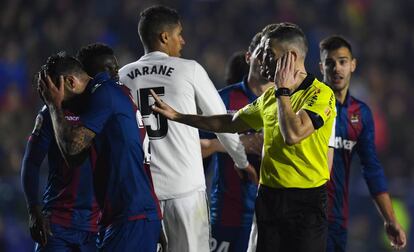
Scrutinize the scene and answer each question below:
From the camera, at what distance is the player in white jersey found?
6488 millimetres

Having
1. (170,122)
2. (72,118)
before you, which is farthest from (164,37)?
(72,118)

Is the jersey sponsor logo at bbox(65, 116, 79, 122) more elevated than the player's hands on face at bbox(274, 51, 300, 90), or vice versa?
the player's hands on face at bbox(274, 51, 300, 90)

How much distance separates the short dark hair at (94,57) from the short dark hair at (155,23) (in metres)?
0.29

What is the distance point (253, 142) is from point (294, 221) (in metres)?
1.51

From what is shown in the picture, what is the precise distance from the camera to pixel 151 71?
6.53 meters

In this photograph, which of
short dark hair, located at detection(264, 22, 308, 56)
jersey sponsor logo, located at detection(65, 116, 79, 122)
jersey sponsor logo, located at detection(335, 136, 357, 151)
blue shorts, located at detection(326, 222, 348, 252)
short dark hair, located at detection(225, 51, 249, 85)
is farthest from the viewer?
short dark hair, located at detection(225, 51, 249, 85)

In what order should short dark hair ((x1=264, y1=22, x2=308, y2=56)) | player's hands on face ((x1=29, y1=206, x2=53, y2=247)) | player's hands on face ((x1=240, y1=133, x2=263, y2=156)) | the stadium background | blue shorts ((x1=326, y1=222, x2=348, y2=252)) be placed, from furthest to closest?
1. the stadium background
2. blue shorts ((x1=326, y1=222, x2=348, y2=252))
3. player's hands on face ((x1=240, y1=133, x2=263, y2=156))
4. player's hands on face ((x1=29, y1=206, x2=53, y2=247))
5. short dark hair ((x1=264, y1=22, x2=308, y2=56))

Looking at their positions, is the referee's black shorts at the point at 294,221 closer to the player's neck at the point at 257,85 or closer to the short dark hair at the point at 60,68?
the short dark hair at the point at 60,68

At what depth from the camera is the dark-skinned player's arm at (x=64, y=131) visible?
5547 millimetres

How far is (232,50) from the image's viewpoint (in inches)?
630

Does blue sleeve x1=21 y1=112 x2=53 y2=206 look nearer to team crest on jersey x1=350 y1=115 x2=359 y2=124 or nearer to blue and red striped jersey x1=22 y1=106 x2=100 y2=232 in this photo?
blue and red striped jersey x1=22 y1=106 x2=100 y2=232

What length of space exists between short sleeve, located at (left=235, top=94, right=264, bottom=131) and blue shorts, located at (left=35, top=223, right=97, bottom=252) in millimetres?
1407

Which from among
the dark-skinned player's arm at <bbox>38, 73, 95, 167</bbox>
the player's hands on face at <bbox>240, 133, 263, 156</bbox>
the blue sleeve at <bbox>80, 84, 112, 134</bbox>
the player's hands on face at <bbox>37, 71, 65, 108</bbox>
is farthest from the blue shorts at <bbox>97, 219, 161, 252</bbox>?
the player's hands on face at <bbox>240, 133, 263, 156</bbox>

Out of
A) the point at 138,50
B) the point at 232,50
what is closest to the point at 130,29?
the point at 138,50
